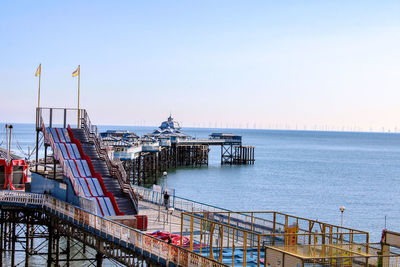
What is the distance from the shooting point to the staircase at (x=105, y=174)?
32.7 m

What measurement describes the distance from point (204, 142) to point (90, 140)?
75.6 metres

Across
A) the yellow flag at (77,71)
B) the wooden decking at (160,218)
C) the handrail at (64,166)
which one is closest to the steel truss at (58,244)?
the handrail at (64,166)

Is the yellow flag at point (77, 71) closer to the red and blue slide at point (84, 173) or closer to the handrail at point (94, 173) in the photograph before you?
the handrail at point (94, 173)

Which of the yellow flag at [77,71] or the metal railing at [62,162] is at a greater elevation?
the yellow flag at [77,71]

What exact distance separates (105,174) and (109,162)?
118 centimetres

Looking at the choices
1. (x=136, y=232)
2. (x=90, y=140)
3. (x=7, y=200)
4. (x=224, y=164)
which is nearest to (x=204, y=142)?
(x=224, y=164)

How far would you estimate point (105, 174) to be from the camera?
3575cm

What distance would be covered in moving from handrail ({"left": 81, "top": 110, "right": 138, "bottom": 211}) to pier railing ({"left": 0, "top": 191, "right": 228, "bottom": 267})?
4.41 m

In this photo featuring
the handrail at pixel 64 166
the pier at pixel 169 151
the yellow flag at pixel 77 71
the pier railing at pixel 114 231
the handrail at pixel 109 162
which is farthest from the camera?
the pier at pixel 169 151

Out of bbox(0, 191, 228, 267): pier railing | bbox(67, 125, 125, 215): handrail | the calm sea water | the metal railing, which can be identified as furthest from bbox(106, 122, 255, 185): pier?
bbox(0, 191, 228, 267): pier railing

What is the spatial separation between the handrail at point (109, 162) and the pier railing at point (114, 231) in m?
4.41

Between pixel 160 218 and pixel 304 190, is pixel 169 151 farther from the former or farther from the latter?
pixel 160 218

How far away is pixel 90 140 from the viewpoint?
3894 centimetres

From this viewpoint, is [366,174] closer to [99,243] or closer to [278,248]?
[99,243]
